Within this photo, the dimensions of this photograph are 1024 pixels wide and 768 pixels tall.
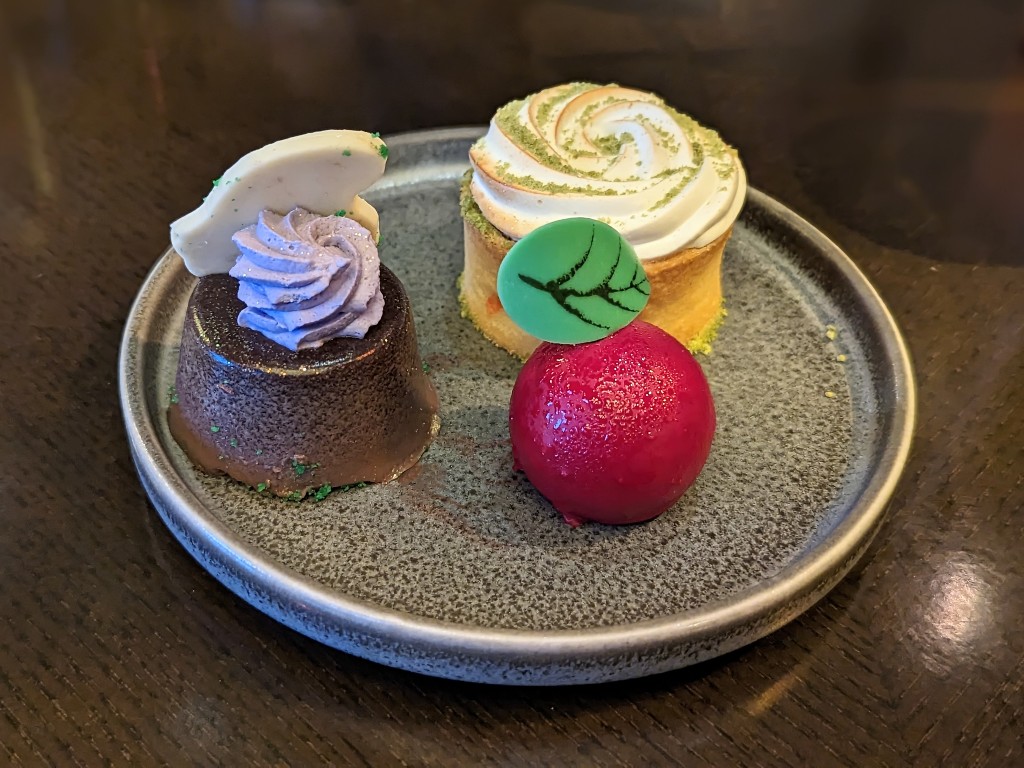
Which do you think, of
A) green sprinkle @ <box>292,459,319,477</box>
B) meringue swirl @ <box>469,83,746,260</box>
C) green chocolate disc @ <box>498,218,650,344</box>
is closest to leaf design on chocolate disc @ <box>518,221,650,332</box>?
green chocolate disc @ <box>498,218,650,344</box>

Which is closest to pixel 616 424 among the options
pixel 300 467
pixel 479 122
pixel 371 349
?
→ pixel 371 349

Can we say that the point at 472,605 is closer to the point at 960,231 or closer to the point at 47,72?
the point at 960,231

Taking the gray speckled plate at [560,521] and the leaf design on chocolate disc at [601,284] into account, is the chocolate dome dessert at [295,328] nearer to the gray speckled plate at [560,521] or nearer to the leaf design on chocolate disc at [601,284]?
the gray speckled plate at [560,521]

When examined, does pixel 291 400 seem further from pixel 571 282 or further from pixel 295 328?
pixel 571 282

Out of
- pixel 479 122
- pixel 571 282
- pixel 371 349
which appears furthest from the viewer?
pixel 479 122

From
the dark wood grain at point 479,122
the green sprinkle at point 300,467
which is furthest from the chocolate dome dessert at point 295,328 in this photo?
the dark wood grain at point 479,122

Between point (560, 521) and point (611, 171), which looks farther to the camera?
point (611, 171)

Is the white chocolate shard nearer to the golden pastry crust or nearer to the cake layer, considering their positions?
the cake layer

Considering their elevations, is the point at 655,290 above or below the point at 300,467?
above
